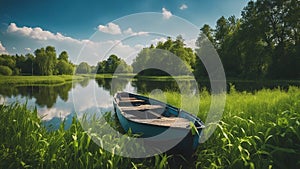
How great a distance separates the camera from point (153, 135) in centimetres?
405

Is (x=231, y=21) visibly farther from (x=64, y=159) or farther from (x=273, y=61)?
(x=64, y=159)

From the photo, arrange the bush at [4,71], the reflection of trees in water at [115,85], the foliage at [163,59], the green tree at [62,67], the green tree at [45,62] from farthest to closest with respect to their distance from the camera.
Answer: the green tree at [62,67] → the green tree at [45,62] → the bush at [4,71] → the reflection of trees in water at [115,85] → the foliage at [163,59]

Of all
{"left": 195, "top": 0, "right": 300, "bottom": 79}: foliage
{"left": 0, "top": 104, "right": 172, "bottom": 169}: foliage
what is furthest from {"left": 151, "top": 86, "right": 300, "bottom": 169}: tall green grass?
{"left": 195, "top": 0, "right": 300, "bottom": 79}: foliage

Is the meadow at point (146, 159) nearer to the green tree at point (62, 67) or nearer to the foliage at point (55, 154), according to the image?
the foliage at point (55, 154)

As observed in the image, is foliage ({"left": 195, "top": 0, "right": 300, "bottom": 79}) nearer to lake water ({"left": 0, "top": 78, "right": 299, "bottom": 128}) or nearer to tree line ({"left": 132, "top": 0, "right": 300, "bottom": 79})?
tree line ({"left": 132, "top": 0, "right": 300, "bottom": 79})

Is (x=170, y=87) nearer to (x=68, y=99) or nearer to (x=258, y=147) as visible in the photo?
(x=68, y=99)

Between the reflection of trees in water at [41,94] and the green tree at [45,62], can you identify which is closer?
the reflection of trees in water at [41,94]

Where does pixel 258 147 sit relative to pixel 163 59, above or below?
below

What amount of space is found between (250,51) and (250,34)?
2.34 metres

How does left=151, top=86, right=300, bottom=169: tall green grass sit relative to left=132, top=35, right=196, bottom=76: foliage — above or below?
below

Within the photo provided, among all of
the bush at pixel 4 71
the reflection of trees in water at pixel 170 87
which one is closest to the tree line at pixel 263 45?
the reflection of trees in water at pixel 170 87

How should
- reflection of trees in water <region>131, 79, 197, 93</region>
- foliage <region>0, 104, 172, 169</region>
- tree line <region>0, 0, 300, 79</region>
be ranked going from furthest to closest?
tree line <region>0, 0, 300, 79</region> < reflection of trees in water <region>131, 79, 197, 93</region> < foliage <region>0, 104, 172, 169</region>

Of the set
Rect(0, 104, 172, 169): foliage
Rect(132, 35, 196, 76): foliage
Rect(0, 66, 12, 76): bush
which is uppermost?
Rect(132, 35, 196, 76): foliage

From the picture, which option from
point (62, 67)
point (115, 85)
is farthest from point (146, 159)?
point (62, 67)
